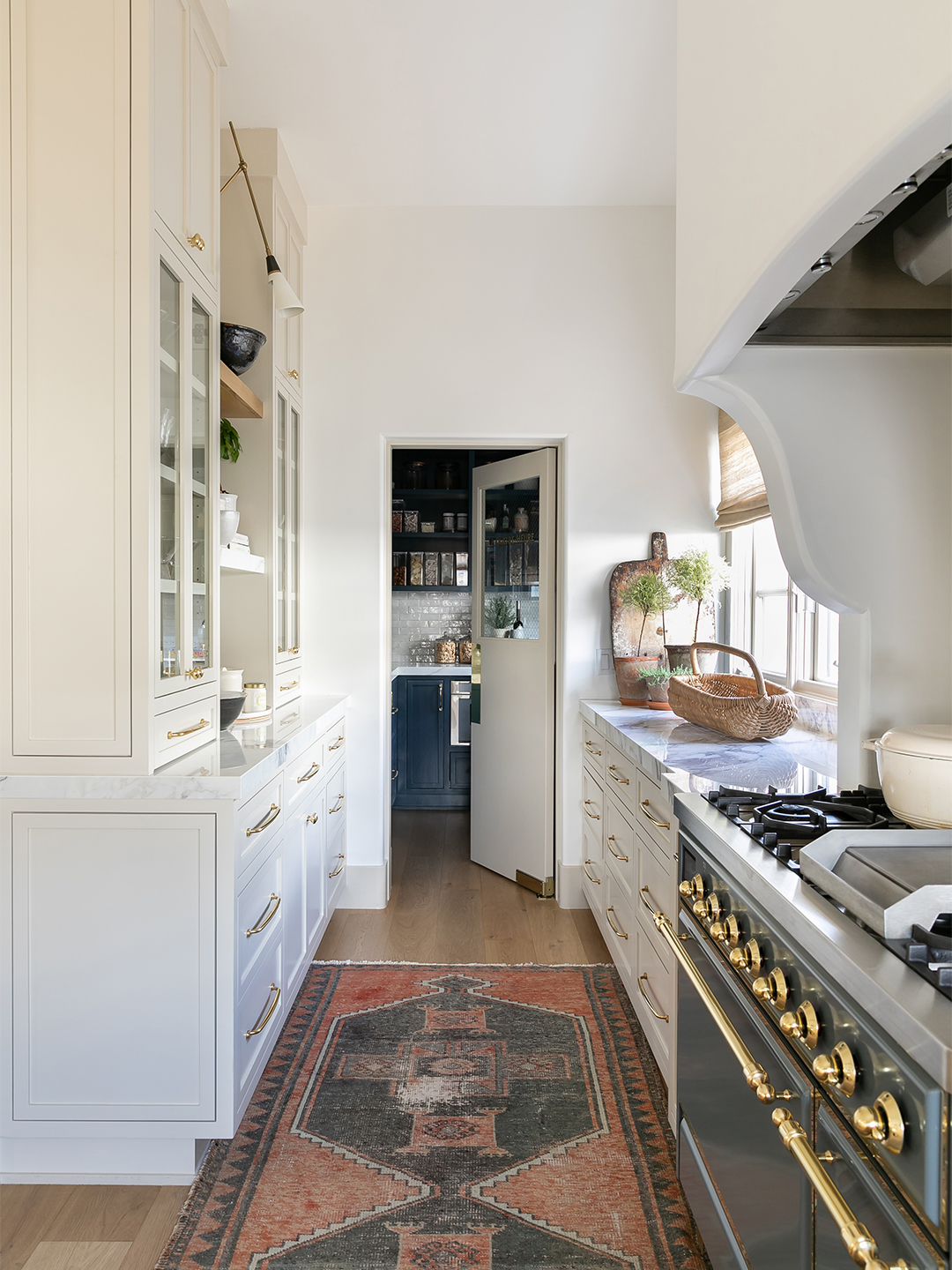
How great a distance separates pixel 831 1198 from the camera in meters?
0.87

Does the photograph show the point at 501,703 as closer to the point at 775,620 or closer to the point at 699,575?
the point at 699,575

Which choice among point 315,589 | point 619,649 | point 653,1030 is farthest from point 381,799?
point 653,1030

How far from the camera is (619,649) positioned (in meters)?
3.60

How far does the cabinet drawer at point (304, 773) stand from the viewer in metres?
2.44

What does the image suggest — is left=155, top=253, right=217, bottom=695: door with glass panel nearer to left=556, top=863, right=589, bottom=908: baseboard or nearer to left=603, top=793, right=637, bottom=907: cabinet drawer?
left=603, top=793, right=637, bottom=907: cabinet drawer

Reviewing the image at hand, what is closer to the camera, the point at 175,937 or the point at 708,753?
the point at 175,937

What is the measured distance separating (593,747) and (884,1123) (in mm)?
2581

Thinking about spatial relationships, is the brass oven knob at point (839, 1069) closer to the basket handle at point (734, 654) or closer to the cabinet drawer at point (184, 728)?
the cabinet drawer at point (184, 728)

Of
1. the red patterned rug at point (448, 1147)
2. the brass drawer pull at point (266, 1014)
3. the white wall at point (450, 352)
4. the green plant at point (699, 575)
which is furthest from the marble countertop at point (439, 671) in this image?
the brass drawer pull at point (266, 1014)

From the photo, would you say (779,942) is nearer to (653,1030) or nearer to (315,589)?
(653,1030)

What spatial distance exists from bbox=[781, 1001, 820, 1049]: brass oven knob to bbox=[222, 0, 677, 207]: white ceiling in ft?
8.67

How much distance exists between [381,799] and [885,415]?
2.73 metres

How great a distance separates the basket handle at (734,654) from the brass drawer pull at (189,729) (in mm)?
1629

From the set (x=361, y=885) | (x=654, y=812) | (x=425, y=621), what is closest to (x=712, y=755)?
(x=654, y=812)
